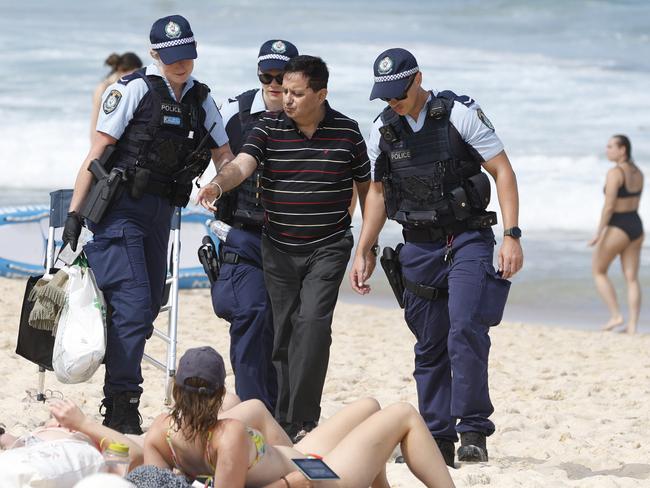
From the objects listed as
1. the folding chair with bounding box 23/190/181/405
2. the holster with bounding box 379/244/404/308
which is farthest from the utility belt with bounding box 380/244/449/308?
the folding chair with bounding box 23/190/181/405

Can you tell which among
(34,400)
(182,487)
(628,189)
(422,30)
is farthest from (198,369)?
→ (422,30)

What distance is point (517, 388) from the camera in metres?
8.11

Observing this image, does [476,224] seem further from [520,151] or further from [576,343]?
[520,151]

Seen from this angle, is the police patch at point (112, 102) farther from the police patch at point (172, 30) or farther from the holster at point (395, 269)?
the holster at point (395, 269)

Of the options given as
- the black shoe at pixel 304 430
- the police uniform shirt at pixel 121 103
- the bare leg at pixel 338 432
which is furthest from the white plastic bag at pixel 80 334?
the bare leg at pixel 338 432

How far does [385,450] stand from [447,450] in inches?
51.8

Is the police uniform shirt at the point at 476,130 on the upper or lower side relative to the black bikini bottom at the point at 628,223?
upper

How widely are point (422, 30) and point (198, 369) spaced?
3033cm

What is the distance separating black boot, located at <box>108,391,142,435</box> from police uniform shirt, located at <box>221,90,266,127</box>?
139 cm

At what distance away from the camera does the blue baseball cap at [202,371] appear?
13.6ft

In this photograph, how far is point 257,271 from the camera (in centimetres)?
618

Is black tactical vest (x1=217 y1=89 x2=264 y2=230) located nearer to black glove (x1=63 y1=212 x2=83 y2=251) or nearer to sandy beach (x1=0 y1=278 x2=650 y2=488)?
black glove (x1=63 y1=212 x2=83 y2=251)

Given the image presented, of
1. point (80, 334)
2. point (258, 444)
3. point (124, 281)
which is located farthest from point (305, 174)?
point (258, 444)

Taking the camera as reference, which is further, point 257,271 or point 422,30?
point 422,30
